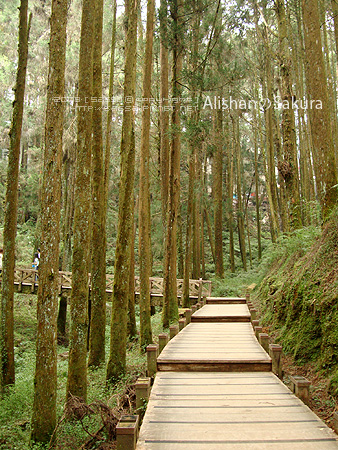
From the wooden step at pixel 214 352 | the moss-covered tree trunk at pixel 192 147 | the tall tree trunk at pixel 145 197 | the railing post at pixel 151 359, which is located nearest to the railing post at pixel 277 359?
the wooden step at pixel 214 352

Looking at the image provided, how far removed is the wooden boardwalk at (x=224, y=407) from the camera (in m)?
3.47

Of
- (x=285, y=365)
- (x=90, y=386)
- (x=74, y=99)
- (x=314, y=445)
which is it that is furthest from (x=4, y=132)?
(x=314, y=445)

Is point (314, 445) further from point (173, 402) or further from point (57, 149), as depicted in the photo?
point (57, 149)

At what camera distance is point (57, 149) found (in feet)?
16.8

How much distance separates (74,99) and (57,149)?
55.9 ft

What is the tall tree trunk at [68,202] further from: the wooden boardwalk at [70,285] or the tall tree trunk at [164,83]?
the tall tree trunk at [164,83]

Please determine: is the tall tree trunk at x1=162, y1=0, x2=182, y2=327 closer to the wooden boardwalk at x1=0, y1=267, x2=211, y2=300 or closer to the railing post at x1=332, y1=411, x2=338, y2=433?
the wooden boardwalk at x1=0, y1=267, x2=211, y2=300

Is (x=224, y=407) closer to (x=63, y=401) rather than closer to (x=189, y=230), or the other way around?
(x=63, y=401)

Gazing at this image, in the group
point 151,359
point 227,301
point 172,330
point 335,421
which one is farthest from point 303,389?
point 227,301

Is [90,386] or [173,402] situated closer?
[173,402]

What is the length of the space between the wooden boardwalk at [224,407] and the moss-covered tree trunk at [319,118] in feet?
11.5

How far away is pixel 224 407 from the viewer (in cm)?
432

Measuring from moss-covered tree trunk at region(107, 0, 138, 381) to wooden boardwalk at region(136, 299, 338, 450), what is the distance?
96 cm

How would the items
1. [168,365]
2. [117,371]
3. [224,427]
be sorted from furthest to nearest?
[117,371] → [168,365] → [224,427]
